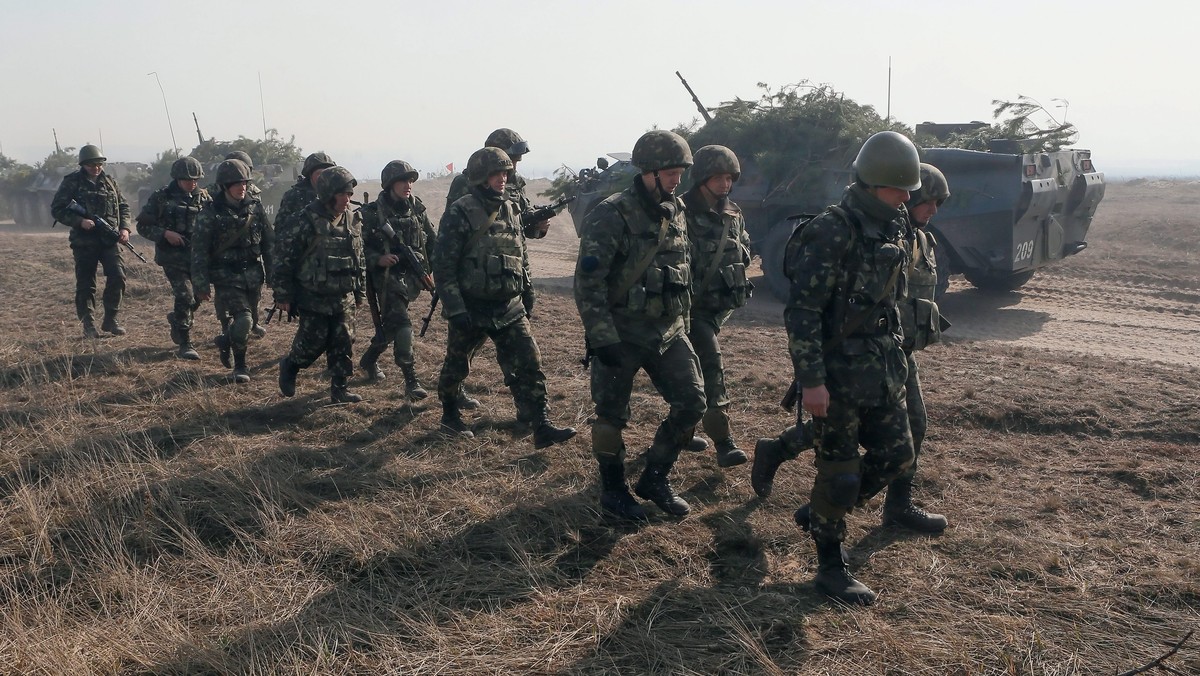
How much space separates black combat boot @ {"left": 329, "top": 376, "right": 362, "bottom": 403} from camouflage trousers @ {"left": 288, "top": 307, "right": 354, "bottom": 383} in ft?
0.09

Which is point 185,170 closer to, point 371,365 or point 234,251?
point 234,251

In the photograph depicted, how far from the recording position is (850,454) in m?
4.03

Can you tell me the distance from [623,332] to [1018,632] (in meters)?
2.11

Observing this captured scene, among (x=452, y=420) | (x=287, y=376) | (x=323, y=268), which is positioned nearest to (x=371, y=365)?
(x=287, y=376)

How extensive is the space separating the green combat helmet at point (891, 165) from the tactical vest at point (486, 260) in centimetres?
266

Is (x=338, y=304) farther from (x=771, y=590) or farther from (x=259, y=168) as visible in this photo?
(x=259, y=168)

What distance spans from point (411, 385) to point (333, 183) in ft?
5.18

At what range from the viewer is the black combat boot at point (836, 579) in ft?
13.1

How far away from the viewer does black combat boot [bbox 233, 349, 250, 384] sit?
8.08 metres

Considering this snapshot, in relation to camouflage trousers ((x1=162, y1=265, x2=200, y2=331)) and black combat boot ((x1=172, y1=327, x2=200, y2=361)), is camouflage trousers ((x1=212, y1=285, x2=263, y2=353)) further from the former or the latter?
camouflage trousers ((x1=162, y1=265, x2=200, y2=331))

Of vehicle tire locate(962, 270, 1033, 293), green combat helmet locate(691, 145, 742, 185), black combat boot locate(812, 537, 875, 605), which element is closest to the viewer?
black combat boot locate(812, 537, 875, 605)

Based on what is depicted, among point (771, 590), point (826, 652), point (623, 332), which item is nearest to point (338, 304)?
point (623, 332)

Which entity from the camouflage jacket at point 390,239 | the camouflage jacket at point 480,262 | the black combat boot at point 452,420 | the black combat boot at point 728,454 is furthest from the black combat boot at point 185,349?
the black combat boot at point 728,454

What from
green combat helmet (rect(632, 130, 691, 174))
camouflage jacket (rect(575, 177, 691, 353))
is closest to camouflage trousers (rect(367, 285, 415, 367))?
camouflage jacket (rect(575, 177, 691, 353))
